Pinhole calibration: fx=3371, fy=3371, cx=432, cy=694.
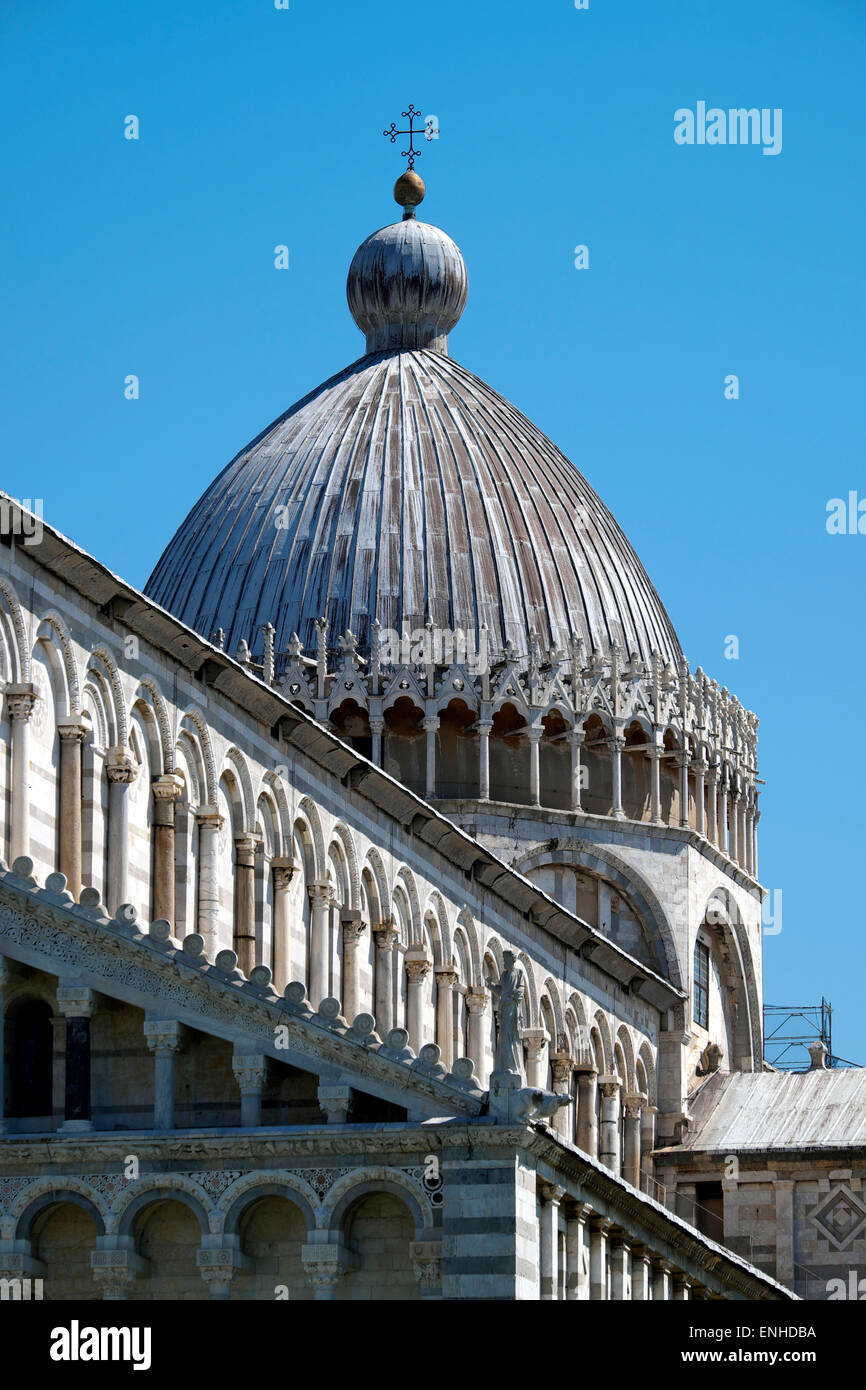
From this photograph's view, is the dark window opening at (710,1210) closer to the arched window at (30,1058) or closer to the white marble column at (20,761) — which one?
the white marble column at (20,761)

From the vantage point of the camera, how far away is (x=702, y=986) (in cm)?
6206

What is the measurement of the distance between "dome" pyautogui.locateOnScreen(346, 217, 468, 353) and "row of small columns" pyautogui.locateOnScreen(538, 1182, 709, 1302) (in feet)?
104

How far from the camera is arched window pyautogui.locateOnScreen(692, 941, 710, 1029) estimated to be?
61500 millimetres

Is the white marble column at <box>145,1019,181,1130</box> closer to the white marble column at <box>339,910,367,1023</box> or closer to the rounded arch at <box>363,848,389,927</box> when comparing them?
the white marble column at <box>339,910,367,1023</box>

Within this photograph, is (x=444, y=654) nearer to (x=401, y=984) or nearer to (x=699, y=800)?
(x=699, y=800)

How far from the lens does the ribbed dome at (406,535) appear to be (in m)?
60.7

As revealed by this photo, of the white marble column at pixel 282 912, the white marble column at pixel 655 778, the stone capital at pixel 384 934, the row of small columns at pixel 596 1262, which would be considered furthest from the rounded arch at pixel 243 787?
the white marble column at pixel 655 778

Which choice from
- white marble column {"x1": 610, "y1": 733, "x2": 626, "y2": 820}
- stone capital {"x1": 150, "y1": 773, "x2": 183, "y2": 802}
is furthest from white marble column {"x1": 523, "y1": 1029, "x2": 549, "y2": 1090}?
stone capital {"x1": 150, "y1": 773, "x2": 183, "y2": 802}

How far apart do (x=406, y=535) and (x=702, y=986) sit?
9.93 m

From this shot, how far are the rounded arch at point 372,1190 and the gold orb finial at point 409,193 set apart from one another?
39747mm

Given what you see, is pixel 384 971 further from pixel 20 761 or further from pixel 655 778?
pixel 655 778

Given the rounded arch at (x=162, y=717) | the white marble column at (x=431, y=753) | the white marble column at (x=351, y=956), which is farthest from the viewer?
the white marble column at (x=431, y=753)

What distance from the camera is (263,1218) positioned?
3194 cm

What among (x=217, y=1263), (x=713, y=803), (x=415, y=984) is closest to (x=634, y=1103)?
(x=713, y=803)
